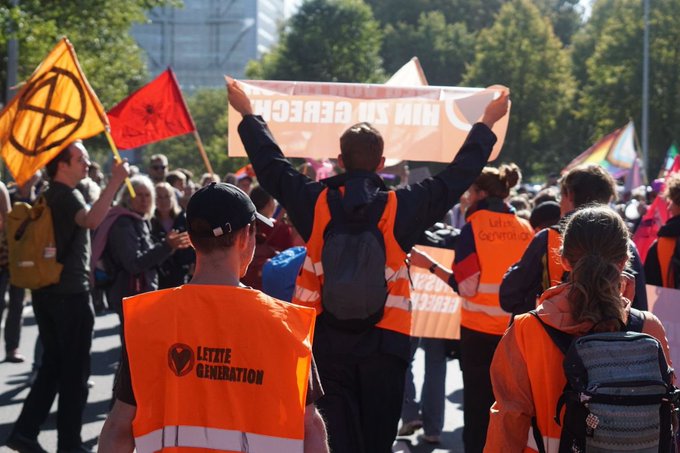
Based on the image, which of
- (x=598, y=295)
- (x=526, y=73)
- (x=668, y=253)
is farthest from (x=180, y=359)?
(x=526, y=73)

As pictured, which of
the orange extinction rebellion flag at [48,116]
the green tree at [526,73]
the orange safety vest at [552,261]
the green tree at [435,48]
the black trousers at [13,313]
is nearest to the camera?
the orange safety vest at [552,261]

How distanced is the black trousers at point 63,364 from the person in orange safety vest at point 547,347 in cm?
405

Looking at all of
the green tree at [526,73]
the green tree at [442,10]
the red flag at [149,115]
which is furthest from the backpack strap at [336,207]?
the green tree at [442,10]

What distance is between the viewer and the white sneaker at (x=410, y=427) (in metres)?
8.27

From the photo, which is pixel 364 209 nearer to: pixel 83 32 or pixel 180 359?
pixel 180 359

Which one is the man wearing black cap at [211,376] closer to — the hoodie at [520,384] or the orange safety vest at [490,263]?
the hoodie at [520,384]

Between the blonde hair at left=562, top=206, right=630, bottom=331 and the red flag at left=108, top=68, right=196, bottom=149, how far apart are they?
25.7ft

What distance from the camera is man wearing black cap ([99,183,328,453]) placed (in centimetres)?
294

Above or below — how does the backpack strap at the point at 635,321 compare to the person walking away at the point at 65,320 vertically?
above

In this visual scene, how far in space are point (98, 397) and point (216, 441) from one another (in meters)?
6.72

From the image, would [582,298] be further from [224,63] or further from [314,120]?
[224,63]

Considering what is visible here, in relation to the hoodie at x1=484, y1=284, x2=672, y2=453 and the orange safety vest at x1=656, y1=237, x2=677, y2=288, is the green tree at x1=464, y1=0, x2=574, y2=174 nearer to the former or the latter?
the orange safety vest at x1=656, y1=237, x2=677, y2=288

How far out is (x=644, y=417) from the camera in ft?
10.2

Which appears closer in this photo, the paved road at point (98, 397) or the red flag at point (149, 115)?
the paved road at point (98, 397)
